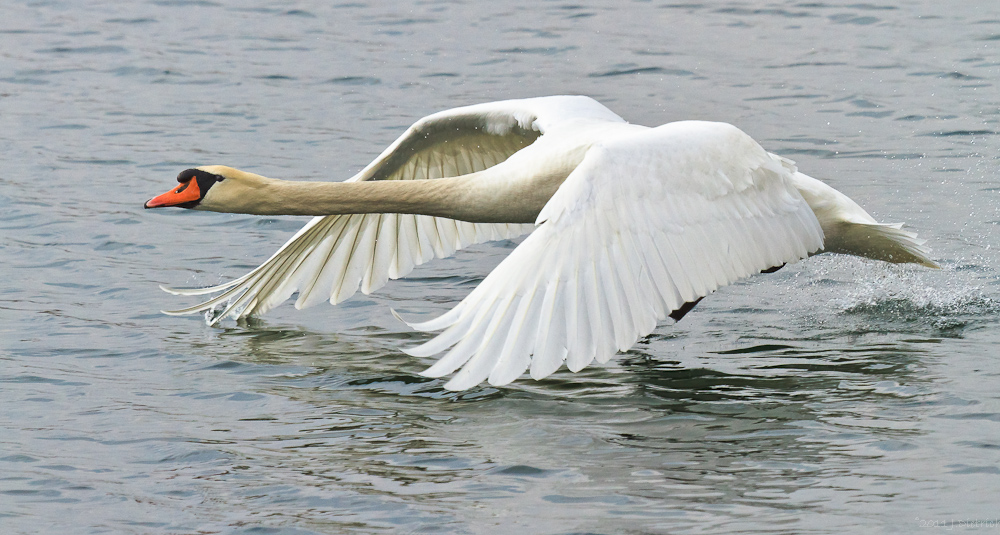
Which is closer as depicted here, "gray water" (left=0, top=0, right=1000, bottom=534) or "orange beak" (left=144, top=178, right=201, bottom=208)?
"gray water" (left=0, top=0, right=1000, bottom=534)

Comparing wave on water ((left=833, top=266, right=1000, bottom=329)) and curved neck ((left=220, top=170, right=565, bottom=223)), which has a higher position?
curved neck ((left=220, top=170, right=565, bottom=223))

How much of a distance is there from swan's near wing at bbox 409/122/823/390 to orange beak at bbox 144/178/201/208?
82.5 inches

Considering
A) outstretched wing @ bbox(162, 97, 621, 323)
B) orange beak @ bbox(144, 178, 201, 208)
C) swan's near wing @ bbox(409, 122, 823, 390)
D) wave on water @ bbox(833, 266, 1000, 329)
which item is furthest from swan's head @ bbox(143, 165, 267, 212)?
wave on water @ bbox(833, 266, 1000, 329)

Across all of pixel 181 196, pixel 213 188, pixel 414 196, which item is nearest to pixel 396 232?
pixel 414 196

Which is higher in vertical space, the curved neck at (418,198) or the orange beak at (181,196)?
the orange beak at (181,196)

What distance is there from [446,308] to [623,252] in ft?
9.67

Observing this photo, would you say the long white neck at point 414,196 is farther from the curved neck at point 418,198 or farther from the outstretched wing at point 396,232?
the outstretched wing at point 396,232

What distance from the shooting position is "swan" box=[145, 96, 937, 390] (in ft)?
20.3

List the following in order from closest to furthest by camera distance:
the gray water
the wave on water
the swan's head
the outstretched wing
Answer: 1. the gray water
2. the swan's head
3. the wave on water
4. the outstretched wing

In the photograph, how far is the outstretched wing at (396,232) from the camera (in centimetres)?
890

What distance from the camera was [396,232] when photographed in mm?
9398

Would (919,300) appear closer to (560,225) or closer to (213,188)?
(560,225)

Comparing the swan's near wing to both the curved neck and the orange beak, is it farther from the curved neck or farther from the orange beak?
the orange beak

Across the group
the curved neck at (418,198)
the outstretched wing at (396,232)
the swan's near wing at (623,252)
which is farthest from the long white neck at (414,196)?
the outstretched wing at (396,232)
